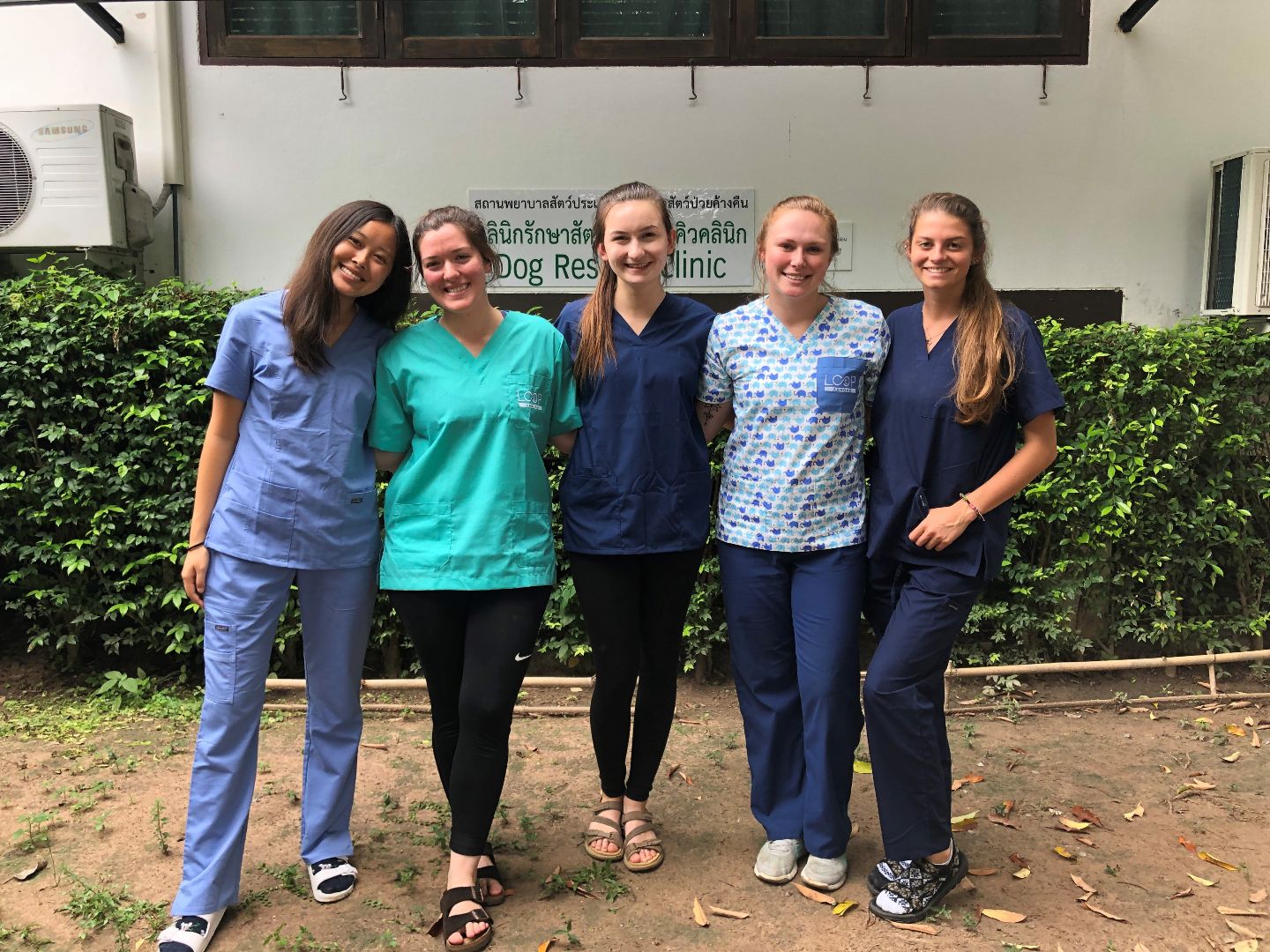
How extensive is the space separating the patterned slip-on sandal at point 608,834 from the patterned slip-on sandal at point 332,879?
0.73 metres

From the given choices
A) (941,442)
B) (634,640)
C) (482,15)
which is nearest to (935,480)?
(941,442)

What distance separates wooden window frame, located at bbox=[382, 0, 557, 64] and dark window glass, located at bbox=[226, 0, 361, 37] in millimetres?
194

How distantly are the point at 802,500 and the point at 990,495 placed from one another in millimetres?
500

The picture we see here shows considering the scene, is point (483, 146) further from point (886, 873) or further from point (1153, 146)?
point (886, 873)

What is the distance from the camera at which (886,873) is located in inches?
110

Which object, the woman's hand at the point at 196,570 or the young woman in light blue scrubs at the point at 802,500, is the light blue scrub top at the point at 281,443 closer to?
the woman's hand at the point at 196,570

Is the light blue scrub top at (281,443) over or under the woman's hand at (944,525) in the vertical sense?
over

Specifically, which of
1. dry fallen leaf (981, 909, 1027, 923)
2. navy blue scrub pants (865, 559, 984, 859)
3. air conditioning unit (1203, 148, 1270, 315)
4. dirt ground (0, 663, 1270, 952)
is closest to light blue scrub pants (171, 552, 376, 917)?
dirt ground (0, 663, 1270, 952)

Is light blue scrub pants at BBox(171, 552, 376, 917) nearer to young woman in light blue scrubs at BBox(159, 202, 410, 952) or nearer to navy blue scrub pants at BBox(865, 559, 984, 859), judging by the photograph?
young woman in light blue scrubs at BBox(159, 202, 410, 952)

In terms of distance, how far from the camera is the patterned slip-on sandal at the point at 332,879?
2854mm

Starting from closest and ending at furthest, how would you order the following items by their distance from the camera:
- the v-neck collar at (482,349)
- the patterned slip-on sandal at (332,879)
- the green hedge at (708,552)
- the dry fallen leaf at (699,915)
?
the v-neck collar at (482,349), the dry fallen leaf at (699,915), the patterned slip-on sandal at (332,879), the green hedge at (708,552)

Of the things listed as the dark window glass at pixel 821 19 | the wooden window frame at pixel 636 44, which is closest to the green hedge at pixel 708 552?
the dark window glass at pixel 821 19

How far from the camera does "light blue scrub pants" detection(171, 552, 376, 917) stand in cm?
263

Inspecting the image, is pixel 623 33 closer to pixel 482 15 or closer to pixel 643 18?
pixel 643 18
